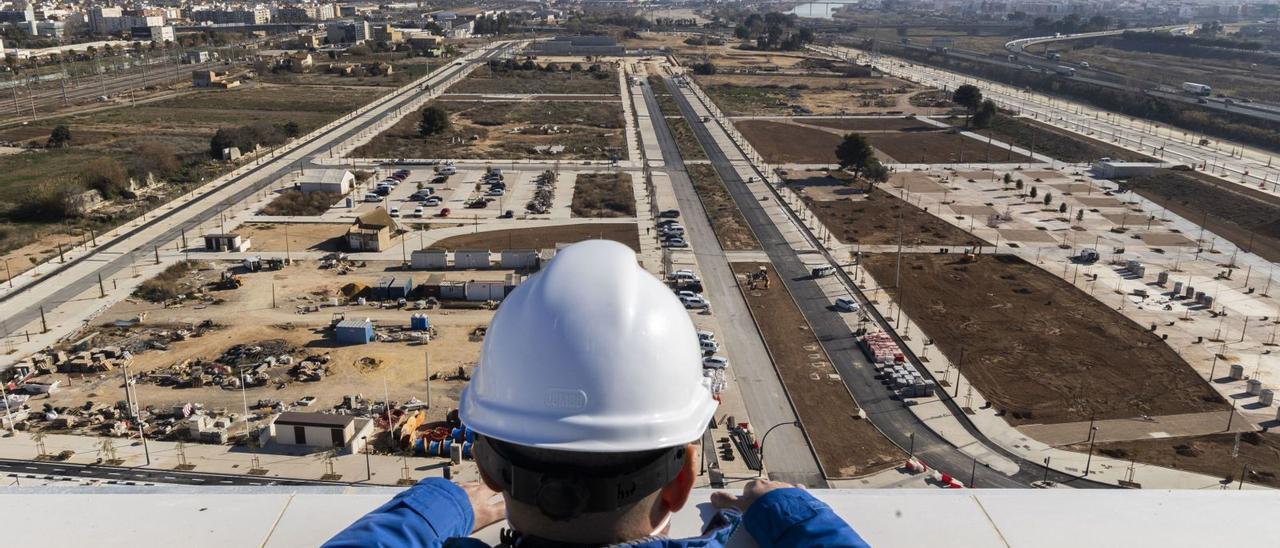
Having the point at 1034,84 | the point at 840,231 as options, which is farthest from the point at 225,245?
the point at 1034,84

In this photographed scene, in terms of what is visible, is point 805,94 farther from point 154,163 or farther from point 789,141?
point 154,163

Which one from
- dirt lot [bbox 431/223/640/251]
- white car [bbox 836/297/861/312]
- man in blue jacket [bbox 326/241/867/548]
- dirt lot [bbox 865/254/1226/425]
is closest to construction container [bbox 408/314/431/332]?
dirt lot [bbox 431/223/640/251]

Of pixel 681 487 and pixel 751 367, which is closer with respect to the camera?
pixel 681 487

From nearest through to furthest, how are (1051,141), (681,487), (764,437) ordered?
(681,487) → (764,437) → (1051,141)

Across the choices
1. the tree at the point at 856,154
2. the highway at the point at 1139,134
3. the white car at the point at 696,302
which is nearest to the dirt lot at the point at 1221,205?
the highway at the point at 1139,134

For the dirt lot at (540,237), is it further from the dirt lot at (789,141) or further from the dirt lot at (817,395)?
the dirt lot at (789,141)

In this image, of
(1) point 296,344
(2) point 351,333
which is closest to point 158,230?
(1) point 296,344

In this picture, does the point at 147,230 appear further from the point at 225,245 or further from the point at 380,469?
the point at 380,469
